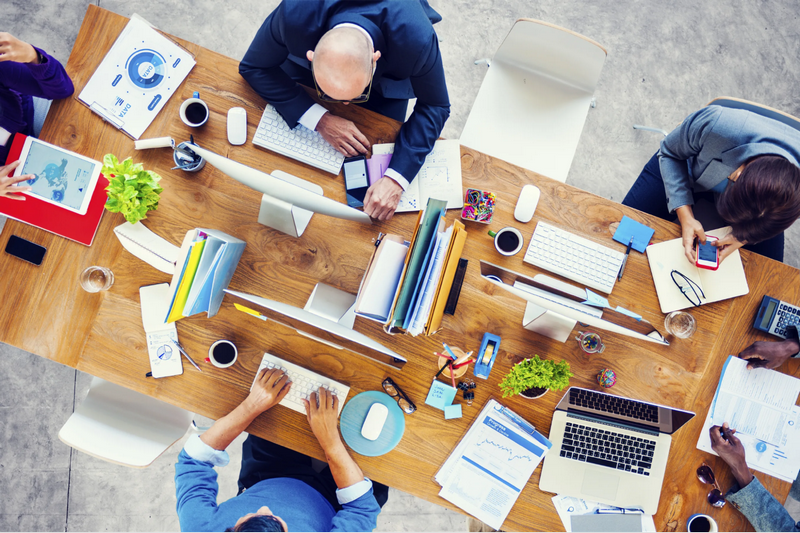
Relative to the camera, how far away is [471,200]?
160 cm

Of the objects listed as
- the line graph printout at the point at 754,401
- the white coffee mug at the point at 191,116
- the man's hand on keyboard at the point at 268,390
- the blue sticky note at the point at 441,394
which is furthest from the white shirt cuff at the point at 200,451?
the line graph printout at the point at 754,401

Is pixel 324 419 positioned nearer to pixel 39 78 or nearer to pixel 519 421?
pixel 519 421

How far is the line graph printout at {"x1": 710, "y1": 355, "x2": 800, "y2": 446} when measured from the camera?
1620mm

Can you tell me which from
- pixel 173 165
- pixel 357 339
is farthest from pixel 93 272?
pixel 357 339

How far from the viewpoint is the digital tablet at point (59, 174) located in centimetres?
155

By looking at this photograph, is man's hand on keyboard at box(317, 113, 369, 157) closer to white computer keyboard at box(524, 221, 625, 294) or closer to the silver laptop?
white computer keyboard at box(524, 221, 625, 294)

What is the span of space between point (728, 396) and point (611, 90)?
5.89 ft

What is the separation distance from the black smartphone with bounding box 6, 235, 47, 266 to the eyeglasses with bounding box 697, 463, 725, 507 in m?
2.44

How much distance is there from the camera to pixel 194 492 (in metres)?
1.55

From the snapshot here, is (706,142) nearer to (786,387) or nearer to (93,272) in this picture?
(786,387)

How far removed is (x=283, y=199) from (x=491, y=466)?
3.76 ft

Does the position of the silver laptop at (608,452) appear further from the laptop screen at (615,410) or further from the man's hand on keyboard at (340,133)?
the man's hand on keyboard at (340,133)

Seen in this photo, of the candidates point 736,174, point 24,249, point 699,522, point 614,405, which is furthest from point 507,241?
point 24,249

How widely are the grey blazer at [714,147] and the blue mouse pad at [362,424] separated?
1324 mm
